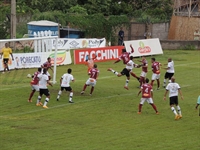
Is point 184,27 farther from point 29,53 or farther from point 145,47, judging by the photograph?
point 29,53

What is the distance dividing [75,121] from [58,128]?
1.89 meters

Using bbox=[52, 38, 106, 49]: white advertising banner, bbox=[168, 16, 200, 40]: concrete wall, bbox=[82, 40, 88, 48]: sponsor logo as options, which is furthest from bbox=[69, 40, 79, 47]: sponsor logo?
bbox=[168, 16, 200, 40]: concrete wall

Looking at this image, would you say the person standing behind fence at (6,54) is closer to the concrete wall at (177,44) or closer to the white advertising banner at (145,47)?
the white advertising banner at (145,47)

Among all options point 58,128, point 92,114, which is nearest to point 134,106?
point 92,114

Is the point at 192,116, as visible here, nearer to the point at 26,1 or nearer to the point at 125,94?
the point at 125,94

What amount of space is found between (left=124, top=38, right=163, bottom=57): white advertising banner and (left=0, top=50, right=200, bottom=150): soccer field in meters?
12.9

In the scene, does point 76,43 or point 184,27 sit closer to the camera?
point 76,43

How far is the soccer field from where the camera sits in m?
23.5

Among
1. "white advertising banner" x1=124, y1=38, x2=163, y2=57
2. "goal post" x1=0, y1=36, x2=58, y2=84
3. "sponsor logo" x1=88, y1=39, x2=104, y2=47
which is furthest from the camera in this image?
"sponsor logo" x1=88, y1=39, x2=104, y2=47

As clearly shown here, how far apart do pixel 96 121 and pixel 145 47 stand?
26709 mm

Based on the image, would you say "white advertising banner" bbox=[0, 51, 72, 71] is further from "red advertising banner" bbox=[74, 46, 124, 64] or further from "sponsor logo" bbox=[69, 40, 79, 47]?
"sponsor logo" bbox=[69, 40, 79, 47]

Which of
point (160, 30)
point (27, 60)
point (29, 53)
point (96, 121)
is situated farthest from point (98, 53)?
point (96, 121)

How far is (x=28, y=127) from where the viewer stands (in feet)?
86.2

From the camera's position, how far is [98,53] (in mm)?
50719
